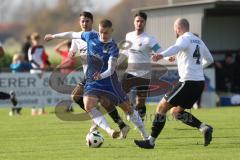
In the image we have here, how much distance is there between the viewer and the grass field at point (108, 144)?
10648 millimetres

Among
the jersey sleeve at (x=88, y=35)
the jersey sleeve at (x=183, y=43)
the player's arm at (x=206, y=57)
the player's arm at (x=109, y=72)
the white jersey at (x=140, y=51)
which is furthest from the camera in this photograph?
the white jersey at (x=140, y=51)

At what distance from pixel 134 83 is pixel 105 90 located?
2.99 m

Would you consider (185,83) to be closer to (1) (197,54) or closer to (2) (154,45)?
(1) (197,54)

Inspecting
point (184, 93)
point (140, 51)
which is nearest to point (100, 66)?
point (184, 93)

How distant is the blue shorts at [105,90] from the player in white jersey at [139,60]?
2.53 meters

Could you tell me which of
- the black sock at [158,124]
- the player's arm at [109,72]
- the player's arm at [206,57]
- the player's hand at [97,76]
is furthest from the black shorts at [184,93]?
the player's hand at [97,76]

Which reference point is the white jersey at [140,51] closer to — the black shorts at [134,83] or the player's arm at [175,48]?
the black shorts at [134,83]

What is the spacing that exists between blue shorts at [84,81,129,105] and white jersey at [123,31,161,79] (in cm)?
248

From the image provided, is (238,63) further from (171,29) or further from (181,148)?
(181,148)

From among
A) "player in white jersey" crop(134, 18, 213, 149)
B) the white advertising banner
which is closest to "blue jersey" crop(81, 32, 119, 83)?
"player in white jersey" crop(134, 18, 213, 149)

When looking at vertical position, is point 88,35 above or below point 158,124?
above

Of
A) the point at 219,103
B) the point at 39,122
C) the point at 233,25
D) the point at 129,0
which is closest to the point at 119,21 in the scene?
the point at 129,0

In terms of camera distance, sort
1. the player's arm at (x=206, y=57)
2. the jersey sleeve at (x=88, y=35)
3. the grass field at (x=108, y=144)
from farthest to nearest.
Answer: the jersey sleeve at (x=88, y=35) → the player's arm at (x=206, y=57) → the grass field at (x=108, y=144)

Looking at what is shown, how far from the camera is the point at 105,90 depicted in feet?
40.2
